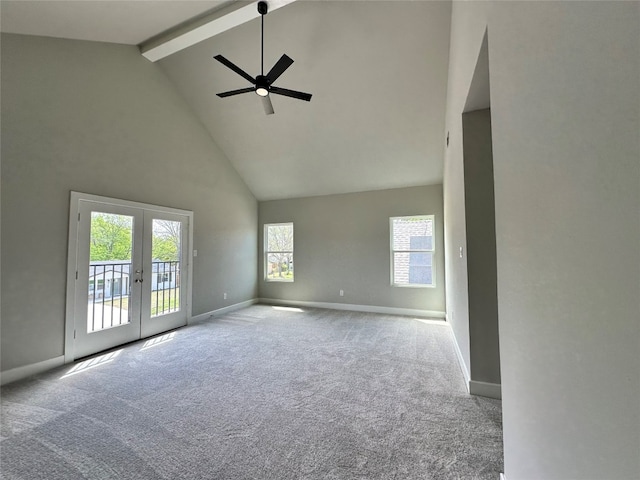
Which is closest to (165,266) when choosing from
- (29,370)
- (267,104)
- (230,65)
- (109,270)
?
(109,270)

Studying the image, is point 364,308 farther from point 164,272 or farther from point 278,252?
point 164,272

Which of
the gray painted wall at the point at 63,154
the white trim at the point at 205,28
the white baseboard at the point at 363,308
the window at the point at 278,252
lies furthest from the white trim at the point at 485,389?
the window at the point at 278,252

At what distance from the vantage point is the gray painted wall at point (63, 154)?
280 centimetres

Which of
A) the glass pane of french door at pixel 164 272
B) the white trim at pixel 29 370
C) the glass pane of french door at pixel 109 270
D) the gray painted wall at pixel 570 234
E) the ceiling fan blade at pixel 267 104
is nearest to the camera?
the gray painted wall at pixel 570 234

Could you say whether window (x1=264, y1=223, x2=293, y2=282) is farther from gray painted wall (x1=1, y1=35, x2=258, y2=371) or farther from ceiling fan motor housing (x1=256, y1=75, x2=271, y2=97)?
ceiling fan motor housing (x1=256, y1=75, x2=271, y2=97)

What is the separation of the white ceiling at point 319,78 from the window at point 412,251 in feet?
2.80

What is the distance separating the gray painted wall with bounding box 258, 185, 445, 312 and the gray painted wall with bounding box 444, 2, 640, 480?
429 centimetres

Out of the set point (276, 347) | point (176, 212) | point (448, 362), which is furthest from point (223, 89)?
point (448, 362)

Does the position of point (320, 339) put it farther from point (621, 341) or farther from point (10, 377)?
point (621, 341)

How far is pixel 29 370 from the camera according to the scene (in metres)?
2.87

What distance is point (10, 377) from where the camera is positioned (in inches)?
107

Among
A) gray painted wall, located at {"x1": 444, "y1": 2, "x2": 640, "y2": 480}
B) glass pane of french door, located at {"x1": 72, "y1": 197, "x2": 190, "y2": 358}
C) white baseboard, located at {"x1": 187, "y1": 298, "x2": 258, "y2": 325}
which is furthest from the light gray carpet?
white baseboard, located at {"x1": 187, "y1": 298, "x2": 258, "y2": 325}

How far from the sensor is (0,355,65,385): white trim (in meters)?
2.69

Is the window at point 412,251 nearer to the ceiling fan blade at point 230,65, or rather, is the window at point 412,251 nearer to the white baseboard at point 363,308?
the white baseboard at point 363,308
